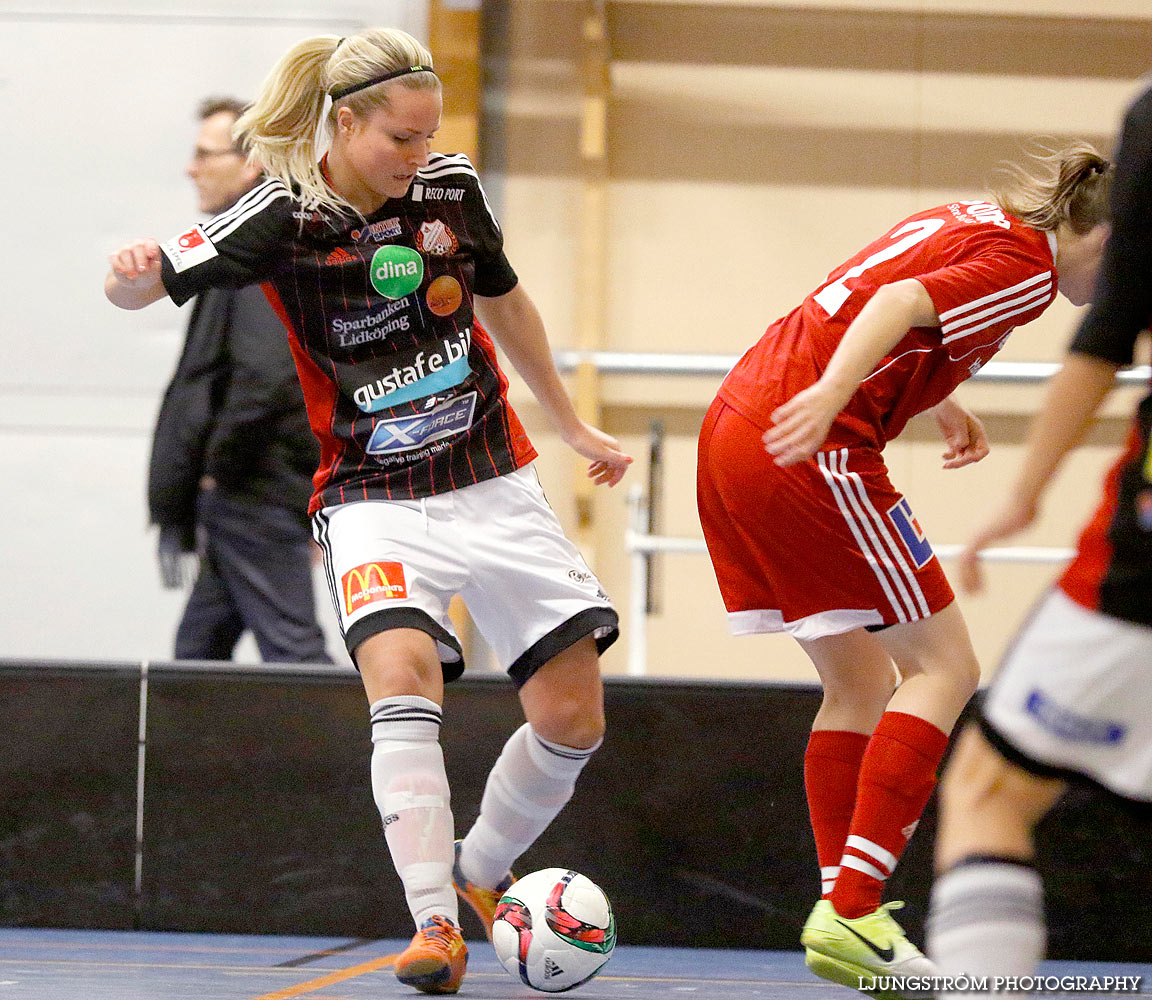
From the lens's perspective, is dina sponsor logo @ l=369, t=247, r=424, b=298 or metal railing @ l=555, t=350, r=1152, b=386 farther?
metal railing @ l=555, t=350, r=1152, b=386

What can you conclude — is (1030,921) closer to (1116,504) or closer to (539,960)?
(1116,504)

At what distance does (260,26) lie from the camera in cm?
533

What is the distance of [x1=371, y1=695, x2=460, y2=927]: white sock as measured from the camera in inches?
87.3

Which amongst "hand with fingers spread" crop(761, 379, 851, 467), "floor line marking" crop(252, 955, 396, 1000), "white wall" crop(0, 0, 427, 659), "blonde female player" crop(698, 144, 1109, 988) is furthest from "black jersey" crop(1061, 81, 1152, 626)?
"white wall" crop(0, 0, 427, 659)

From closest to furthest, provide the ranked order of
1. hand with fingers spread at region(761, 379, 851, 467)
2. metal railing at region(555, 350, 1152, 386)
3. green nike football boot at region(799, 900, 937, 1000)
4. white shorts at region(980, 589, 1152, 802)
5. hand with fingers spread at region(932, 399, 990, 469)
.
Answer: white shorts at region(980, 589, 1152, 802), hand with fingers spread at region(761, 379, 851, 467), green nike football boot at region(799, 900, 937, 1000), hand with fingers spread at region(932, 399, 990, 469), metal railing at region(555, 350, 1152, 386)

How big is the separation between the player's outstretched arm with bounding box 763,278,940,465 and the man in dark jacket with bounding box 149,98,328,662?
6.67 ft

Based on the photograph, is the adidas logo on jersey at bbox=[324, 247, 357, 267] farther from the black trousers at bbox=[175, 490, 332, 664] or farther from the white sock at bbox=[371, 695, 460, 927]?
the black trousers at bbox=[175, 490, 332, 664]

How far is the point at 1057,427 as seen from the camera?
51.8 inches

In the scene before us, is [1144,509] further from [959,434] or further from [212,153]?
[212,153]

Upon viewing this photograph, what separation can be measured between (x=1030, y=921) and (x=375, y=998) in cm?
120

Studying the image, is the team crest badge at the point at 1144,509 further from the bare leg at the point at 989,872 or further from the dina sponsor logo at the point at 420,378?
the dina sponsor logo at the point at 420,378

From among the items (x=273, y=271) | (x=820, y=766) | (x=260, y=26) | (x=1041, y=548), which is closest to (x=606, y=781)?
(x=820, y=766)

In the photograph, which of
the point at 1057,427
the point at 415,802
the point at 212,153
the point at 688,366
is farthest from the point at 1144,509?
the point at 688,366

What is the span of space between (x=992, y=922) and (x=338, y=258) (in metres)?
1.52
